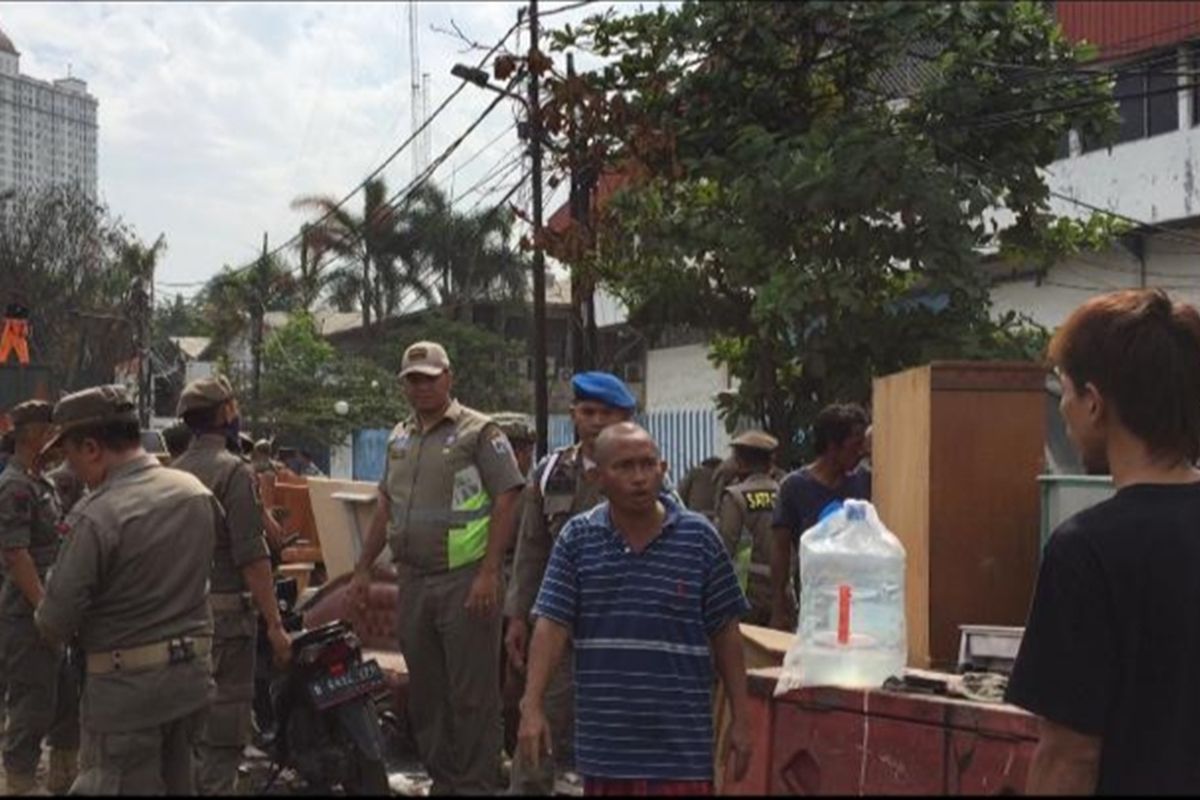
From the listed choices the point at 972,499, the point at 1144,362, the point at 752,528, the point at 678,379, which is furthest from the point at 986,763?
the point at 678,379

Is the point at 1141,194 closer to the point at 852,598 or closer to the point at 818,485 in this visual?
the point at 818,485

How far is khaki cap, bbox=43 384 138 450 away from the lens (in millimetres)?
4688

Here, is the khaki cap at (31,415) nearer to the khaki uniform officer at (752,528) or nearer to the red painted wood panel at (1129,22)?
the khaki uniform officer at (752,528)

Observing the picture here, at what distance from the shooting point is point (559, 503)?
6137mm

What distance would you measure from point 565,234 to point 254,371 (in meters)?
27.7

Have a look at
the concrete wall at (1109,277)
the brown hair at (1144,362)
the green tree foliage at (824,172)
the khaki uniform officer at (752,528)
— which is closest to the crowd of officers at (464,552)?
the khaki uniform officer at (752,528)

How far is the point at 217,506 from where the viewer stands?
5824 millimetres

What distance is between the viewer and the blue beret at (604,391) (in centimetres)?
587

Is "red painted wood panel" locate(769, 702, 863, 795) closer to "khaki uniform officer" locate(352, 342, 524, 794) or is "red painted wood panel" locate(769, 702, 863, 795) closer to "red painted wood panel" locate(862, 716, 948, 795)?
"red painted wood panel" locate(862, 716, 948, 795)

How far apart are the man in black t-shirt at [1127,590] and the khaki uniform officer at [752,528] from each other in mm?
4658

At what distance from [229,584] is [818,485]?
264 cm

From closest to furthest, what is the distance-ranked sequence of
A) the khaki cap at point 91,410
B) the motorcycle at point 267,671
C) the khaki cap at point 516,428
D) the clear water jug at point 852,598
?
the khaki cap at point 91,410 → the clear water jug at point 852,598 → the motorcycle at point 267,671 → the khaki cap at point 516,428

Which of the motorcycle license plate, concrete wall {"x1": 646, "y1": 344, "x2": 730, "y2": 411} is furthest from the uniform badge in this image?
concrete wall {"x1": 646, "y1": 344, "x2": 730, "y2": 411}

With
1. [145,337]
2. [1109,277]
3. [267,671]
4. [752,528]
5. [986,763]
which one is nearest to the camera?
[986,763]
